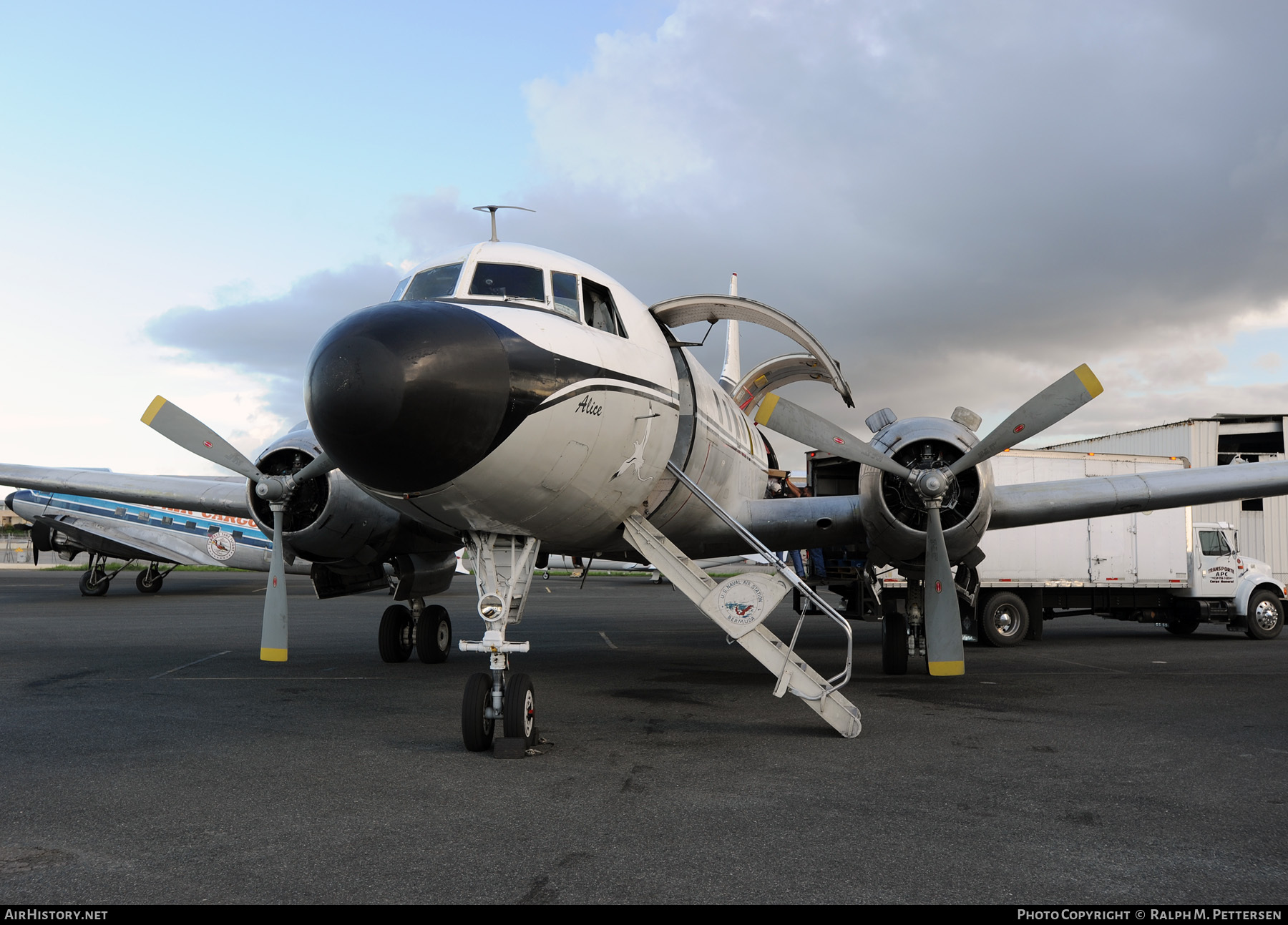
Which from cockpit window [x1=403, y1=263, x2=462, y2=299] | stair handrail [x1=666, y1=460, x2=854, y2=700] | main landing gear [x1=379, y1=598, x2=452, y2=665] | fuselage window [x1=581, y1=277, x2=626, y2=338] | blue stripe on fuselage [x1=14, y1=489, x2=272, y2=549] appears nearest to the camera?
cockpit window [x1=403, y1=263, x2=462, y2=299]

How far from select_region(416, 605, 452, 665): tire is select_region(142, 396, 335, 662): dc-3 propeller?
322cm

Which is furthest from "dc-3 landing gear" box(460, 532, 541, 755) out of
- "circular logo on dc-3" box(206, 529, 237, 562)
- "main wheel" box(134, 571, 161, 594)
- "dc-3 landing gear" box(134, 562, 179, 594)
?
"main wheel" box(134, 571, 161, 594)

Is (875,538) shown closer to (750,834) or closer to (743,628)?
(743,628)

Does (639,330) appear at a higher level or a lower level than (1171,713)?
higher

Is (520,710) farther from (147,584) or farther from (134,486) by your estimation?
(147,584)

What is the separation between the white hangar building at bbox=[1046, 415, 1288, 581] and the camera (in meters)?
28.1

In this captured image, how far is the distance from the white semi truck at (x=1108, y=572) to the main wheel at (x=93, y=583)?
24210 millimetres

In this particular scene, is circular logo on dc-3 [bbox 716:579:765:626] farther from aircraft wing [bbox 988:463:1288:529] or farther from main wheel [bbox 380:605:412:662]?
main wheel [bbox 380:605:412:662]

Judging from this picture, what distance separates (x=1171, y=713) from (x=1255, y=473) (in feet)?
13.2

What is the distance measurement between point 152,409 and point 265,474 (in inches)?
61.8
